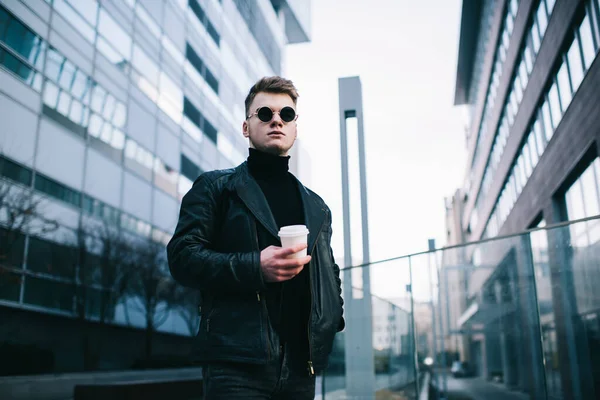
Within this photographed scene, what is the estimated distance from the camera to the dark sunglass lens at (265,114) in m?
2.14

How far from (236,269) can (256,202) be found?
0.32 m

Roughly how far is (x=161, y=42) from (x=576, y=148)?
1806 centimetres

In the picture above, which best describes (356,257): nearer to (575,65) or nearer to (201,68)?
(575,65)

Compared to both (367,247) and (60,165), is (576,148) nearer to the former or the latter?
(367,247)

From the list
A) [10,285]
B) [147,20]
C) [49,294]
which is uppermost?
[147,20]

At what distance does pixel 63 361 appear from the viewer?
15.9 metres

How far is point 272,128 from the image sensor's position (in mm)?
2123

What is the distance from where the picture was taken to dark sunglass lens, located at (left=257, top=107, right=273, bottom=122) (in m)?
2.14

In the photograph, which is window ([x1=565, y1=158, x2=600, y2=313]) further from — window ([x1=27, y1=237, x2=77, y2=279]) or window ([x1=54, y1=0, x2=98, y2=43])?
window ([x1=54, y1=0, x2=98, y2=43])

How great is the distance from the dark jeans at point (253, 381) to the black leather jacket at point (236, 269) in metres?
0.05

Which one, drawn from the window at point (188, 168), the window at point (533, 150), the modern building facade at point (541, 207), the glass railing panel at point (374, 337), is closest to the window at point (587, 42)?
the modern building facade at point (541, 207)

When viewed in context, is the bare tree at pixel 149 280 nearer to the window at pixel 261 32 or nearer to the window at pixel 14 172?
the window at pixel 14 172

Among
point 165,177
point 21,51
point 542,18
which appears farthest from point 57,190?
point 542,18

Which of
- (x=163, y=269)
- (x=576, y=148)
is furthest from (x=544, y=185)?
(x=163, y=269)
